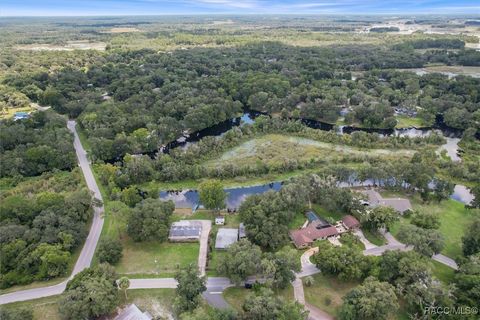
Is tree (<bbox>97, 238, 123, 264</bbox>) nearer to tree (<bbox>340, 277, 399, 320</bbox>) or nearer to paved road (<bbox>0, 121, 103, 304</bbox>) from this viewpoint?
paved road (<bbox>0, 121, 103, 304</bbox>)

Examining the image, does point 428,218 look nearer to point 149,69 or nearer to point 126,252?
point 126,252

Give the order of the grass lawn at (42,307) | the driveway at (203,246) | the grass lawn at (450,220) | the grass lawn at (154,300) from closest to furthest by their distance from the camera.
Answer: the grass lawn at (42,307) < the grass lawn at (154,300) < the driveway at (203,246) < the grass lawn at (450,220)

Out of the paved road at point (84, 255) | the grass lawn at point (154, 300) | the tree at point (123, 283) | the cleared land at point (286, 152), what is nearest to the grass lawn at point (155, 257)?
the grass lawn at point (154, 300)

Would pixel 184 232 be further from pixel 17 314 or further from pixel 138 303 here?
pixel 17 314

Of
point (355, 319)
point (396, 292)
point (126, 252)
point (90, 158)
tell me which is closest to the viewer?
point (355, 319)

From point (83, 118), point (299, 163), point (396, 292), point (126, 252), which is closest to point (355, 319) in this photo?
point (396, 292)

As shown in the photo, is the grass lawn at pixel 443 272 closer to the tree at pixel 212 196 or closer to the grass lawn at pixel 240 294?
the grass lawn at pixel 240 294

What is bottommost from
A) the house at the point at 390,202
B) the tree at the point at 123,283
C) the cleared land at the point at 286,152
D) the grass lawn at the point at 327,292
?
the grass lawn at the point at 327,292
